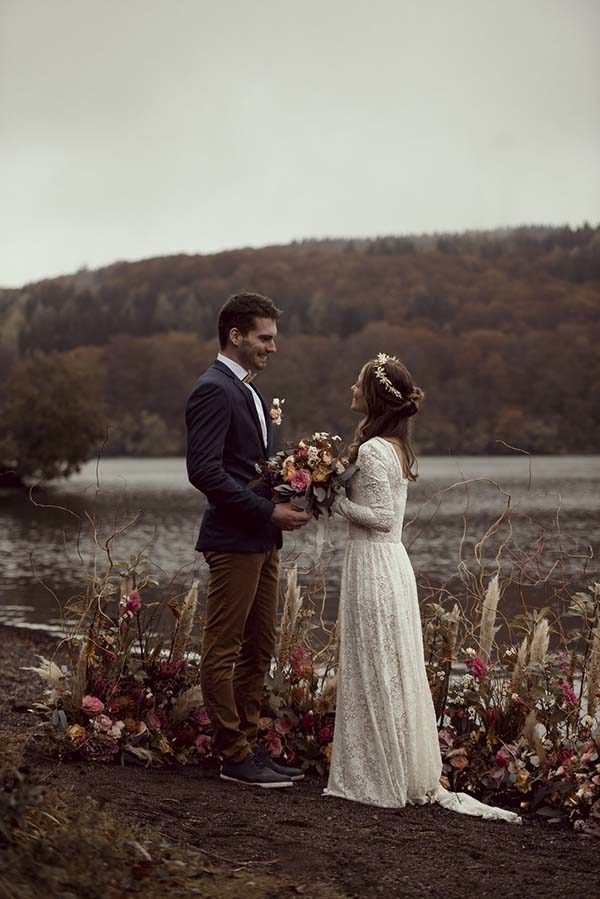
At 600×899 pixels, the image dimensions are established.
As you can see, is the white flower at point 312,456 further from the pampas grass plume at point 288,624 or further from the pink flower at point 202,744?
the pink flower at point 202,744

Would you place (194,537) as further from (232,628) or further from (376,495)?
(376,495)

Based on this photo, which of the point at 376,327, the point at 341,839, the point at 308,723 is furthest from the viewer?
the point at 376,327

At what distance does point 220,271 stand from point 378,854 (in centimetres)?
13993

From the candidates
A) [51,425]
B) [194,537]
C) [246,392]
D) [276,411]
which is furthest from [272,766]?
[51,425]

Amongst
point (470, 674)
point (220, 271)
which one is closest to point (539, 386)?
point (220, 271)

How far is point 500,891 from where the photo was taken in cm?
450

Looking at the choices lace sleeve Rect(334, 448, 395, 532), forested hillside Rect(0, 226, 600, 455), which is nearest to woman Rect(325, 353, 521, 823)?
lace sleeve Rect(334, 448, 395, 532)

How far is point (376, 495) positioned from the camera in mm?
5727

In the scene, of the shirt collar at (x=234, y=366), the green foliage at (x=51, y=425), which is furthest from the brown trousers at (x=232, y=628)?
the green foliage at (x=51, y=425)

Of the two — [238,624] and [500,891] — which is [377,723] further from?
[500,891]

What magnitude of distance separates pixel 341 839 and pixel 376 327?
12047 centimetres

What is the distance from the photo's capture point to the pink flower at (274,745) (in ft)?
21.0

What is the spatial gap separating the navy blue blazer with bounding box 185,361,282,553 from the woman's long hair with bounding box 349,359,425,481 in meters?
→ 0.56

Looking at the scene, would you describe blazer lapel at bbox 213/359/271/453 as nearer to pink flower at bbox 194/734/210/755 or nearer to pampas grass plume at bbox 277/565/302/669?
pampas grass plume at bbox 277/565/302/669
